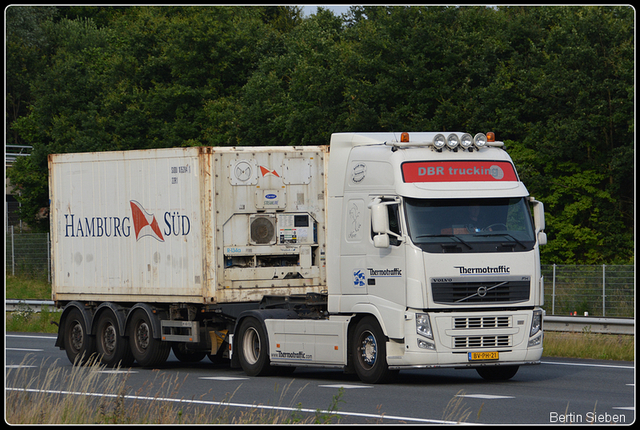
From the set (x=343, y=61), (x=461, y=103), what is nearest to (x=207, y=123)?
(x=343, y=61)

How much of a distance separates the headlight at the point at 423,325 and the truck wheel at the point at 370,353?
1.92 feet

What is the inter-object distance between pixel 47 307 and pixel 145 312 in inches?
579

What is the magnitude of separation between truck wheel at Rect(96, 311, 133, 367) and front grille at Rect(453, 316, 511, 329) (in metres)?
6.56

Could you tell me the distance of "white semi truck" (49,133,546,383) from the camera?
14.5m

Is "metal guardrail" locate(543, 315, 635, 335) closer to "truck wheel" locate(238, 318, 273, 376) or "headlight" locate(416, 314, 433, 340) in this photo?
"truck wheel" locate(238, 318, 273, 376)

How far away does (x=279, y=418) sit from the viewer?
10.5 metres

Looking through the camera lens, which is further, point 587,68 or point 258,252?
point 587,68

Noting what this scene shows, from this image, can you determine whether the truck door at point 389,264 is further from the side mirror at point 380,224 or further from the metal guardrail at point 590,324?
the metal guardrail at point 590,324

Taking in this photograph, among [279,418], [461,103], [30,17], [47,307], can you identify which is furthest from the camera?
[30,17]

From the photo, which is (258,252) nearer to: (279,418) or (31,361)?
(31,361)

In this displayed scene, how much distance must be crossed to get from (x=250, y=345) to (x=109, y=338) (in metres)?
3.41

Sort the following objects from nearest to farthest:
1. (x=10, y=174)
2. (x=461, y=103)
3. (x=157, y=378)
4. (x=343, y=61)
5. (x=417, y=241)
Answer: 1. (x=417, y=241)
2. (x=157, y=378)
3. (x=461, y=103)
4. (x=343, y=61)
5. (x=10, y=174)

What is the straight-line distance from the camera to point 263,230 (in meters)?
17.8

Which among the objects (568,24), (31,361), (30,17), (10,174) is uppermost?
(30,17)
